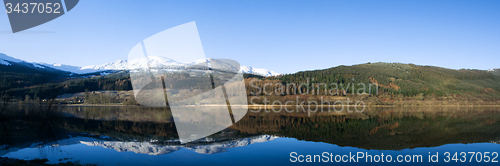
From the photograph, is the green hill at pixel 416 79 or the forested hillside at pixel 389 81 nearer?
the forested hillside at pixel 389 81

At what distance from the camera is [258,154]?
14.6 m

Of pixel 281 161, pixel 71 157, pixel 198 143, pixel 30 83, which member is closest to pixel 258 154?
pixel 281 161

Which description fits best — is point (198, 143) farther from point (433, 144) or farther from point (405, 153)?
→ point (433, 144)

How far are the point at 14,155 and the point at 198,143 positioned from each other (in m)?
9.13

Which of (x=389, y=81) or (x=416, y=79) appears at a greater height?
(x=416, y=79)

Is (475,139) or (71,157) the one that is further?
(475,139)

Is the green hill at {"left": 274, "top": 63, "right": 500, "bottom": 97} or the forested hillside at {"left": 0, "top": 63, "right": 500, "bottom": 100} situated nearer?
the forested hillside at {"left": 0, "top": 63, "right": 500, "bottom": 100}

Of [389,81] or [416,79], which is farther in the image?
[416,79]

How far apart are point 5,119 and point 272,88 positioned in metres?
77.8

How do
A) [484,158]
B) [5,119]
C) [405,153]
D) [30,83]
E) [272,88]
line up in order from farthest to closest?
[30,83] < [272,88] < [5,119] < [405,153] < [484,158]

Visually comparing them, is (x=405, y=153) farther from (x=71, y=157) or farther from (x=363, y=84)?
(x=363, y=84)

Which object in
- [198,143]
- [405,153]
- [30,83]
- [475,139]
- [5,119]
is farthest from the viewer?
[30,83]

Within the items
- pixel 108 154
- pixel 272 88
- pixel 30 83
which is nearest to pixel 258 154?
pixel 108 154

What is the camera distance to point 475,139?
776 inches
